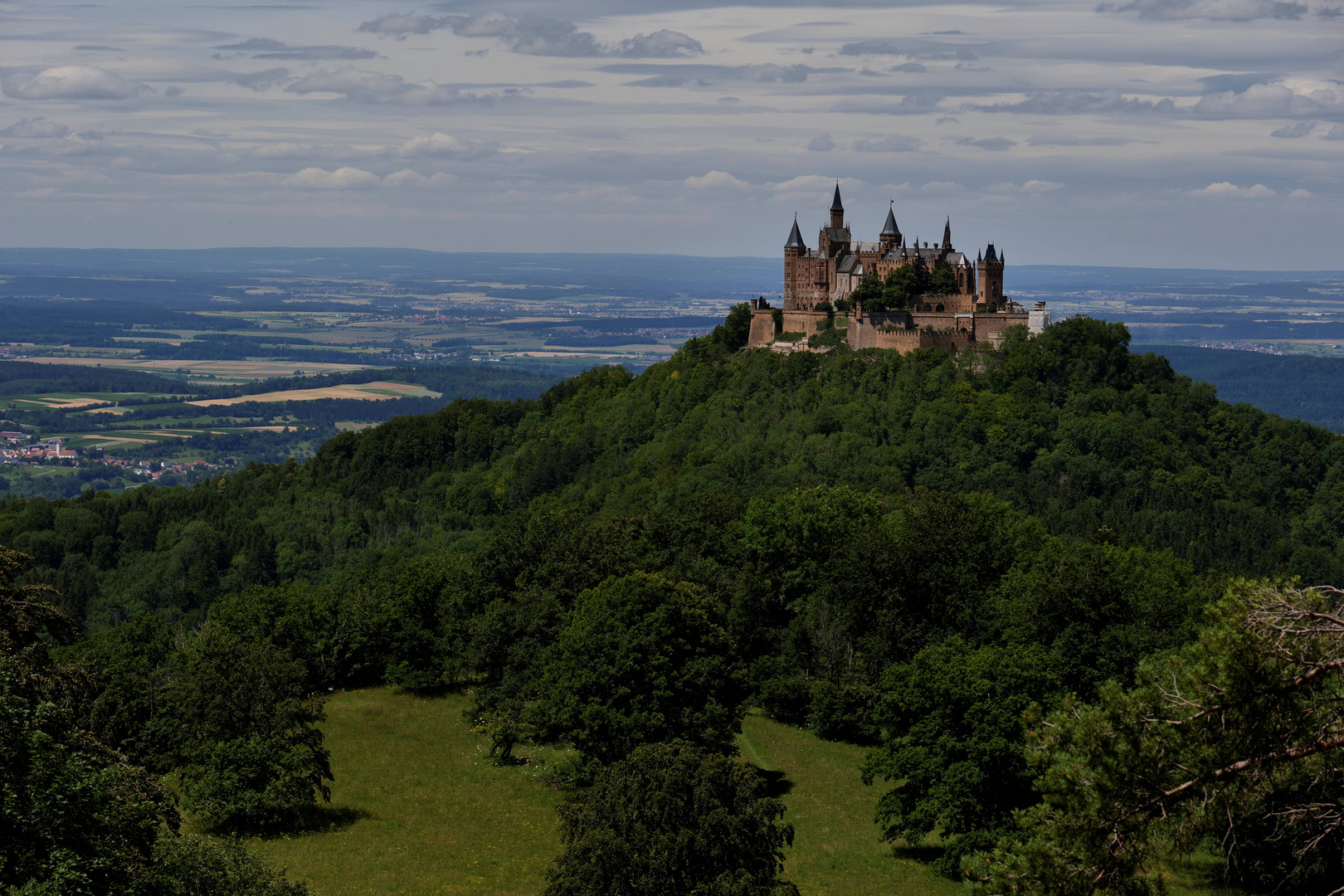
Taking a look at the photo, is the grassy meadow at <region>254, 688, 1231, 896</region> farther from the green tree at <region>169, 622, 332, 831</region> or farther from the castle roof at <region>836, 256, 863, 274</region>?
the castle roof at <region>836, 256, 863, 274</region>

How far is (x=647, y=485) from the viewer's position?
100938 mm

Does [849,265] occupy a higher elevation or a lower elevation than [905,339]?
higher

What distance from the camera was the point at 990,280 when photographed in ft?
367

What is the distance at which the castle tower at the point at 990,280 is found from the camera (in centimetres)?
11156

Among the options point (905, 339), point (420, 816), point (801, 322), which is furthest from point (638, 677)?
point (801, 322)

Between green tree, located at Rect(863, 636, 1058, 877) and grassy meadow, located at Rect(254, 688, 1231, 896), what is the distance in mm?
1675

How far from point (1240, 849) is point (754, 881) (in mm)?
12470

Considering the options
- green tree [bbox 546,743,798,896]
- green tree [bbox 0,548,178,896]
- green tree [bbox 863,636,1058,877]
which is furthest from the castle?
green tree [bbox 0,548,178,896]

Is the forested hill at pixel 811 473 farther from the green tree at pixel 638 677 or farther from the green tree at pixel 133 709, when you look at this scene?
the green tree at pixel 133 709

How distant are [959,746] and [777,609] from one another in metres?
24.7

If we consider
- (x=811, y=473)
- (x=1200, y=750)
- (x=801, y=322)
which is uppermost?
(x=801, y=322)

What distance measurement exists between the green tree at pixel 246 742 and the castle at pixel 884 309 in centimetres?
7472

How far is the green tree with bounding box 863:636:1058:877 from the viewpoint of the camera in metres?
37.0

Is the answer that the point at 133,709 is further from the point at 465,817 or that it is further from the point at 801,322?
the point at 801,322
